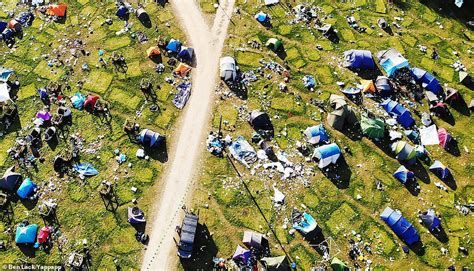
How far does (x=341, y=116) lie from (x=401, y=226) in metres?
13.0

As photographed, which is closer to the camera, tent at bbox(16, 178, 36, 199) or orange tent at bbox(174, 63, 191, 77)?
tent at bbox(16, 178, 36, 199)

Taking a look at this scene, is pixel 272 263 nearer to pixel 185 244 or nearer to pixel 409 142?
pixel 185 244

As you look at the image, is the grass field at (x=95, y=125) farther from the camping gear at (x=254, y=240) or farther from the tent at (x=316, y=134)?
the tent at (x=316, y=134)

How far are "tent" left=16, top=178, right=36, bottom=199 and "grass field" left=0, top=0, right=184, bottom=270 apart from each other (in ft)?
2.59

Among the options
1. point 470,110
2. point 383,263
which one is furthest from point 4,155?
point 470,110

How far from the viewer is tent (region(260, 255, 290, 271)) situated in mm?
39094

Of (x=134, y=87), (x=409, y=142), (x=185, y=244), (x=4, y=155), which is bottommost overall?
(x=4, y=155)

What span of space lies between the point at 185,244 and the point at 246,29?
29.2 meters

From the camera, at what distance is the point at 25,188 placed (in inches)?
1672

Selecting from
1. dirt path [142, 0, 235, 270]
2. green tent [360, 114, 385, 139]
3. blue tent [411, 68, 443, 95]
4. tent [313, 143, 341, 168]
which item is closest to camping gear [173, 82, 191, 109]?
dirt path [142, 0, 235, 270]

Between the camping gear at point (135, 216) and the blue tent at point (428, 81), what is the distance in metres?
35.9

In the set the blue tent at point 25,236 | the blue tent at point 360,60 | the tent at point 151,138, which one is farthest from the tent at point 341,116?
the blue tent at point 25,236

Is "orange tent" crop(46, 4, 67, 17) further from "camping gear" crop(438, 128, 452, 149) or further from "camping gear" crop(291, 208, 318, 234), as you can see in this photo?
"camping gear" crop(438, 128, 452, 149)

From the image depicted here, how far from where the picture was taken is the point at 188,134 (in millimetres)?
46219
